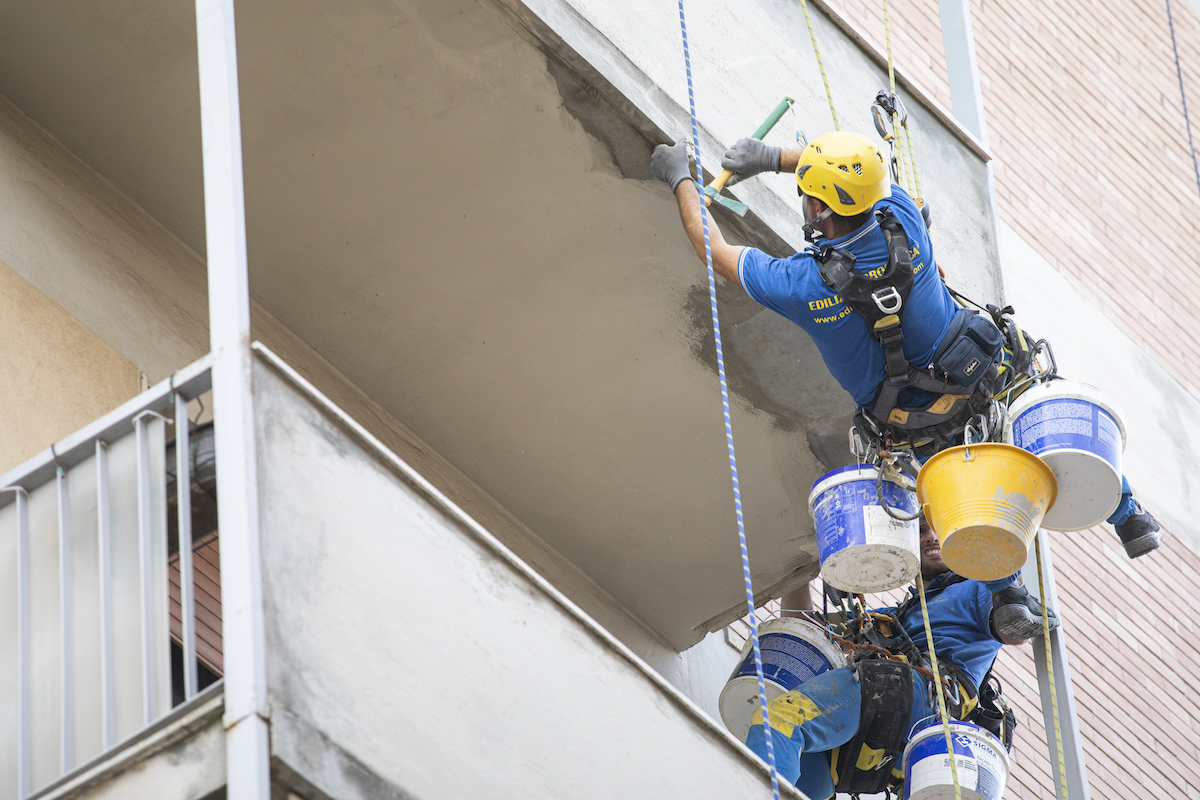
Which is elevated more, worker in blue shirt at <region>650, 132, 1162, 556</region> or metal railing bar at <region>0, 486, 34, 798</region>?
worker in blue shirt at <region>650, 132, 1162, 556</region>

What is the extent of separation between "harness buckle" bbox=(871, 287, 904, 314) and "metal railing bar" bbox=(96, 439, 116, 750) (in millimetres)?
2737

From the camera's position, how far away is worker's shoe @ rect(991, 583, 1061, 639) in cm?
674

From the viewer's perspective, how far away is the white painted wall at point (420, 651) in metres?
3.68

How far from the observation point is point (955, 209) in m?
7.14

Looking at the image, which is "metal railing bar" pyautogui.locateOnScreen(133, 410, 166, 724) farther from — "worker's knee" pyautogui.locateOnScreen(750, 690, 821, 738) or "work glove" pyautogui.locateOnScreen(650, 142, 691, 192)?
"worker's knee" pyautogui.locateOnScreen(750, 690, 821, 738)

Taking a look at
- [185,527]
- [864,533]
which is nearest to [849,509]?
[864,533]

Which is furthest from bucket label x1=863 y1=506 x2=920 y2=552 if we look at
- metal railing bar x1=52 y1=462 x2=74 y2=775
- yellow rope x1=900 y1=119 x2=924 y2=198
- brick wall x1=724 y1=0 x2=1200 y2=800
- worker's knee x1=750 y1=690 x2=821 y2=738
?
brick wall x1=724 y1=0 x2=1200 y2=800

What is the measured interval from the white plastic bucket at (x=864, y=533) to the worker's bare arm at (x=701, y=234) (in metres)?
0.85

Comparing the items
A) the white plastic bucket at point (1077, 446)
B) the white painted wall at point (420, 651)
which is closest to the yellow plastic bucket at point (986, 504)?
the white plastic bucket at point (1077, 446)

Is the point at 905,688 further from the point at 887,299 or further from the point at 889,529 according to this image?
the point at 887,299

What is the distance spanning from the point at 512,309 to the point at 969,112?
266 centimetres

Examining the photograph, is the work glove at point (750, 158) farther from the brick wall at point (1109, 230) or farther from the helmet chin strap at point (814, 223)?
the brick wall at point (1109, 230)

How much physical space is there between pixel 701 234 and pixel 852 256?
1.82 ft

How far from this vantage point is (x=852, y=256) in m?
5.68
